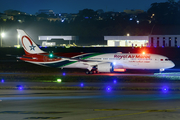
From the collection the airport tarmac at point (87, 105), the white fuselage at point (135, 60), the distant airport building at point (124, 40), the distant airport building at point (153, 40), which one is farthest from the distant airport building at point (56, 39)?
the airport tarmac at point (87, 105)

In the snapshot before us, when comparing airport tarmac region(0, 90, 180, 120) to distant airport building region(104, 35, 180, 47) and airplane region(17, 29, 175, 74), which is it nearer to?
airplane region(17, 29, 175, 74)

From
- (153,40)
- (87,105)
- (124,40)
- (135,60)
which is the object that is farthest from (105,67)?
(124,40)

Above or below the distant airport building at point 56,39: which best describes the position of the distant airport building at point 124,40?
below

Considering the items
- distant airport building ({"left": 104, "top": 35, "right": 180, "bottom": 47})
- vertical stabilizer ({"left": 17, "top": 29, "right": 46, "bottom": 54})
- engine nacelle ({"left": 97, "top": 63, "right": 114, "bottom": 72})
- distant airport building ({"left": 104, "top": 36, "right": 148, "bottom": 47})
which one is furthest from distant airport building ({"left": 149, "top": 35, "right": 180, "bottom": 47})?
vertical stabilizer ({"left": 17, "top": 29, "right": 46, "bottom": 54})

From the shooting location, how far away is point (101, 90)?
2442 centimetres

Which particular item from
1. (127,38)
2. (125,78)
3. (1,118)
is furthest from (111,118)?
(127,38)

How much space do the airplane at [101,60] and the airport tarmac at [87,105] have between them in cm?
1705

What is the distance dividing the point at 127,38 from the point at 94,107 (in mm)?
72003

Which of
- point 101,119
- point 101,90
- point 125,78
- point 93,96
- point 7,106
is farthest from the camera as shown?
point 125,78

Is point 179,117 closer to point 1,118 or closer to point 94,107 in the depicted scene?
point 94,107

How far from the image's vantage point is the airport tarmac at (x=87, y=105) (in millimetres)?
15117

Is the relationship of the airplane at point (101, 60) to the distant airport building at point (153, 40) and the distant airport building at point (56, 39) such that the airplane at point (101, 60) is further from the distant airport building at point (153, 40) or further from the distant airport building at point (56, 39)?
the distant airport building at point (56, 39)

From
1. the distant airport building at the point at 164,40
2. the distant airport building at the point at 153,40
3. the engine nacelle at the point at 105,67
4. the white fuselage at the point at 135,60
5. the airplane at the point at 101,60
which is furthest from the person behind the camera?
the distant airport building at the point at 153,40

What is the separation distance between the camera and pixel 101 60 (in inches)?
1620
